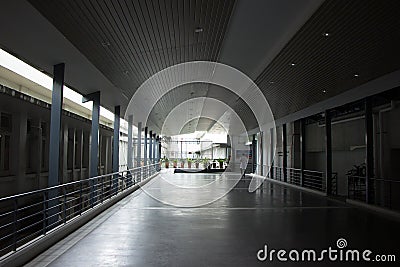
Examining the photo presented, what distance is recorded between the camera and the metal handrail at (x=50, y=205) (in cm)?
583

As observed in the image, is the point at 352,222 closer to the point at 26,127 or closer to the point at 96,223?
the point at 96,223

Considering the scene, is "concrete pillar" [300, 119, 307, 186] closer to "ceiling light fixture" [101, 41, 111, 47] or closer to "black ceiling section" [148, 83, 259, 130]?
"black ceiling section" [148, 83, 259, 130]

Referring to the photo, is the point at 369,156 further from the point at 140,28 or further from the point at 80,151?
the point at 80,151

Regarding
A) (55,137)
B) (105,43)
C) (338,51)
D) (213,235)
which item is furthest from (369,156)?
(55,137)

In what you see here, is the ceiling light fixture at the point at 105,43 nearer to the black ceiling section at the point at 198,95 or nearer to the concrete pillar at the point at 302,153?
the black ceiling section at the point at 198,95

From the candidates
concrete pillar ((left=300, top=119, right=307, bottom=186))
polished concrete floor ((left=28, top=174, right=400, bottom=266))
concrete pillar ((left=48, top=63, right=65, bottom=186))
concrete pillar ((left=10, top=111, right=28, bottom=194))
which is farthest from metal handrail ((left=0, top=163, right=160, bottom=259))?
concrete pillar ((left=300, top=119, right=307, bottom=186))

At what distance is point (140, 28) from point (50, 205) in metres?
3.59

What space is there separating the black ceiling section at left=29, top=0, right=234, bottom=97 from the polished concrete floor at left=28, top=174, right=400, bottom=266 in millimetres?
3241

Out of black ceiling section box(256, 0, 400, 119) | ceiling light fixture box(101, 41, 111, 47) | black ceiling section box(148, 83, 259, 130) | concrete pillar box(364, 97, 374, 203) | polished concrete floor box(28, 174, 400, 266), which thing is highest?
black ceiling section box(148, 83, 259, 130)

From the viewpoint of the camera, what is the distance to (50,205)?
7184 millimetres

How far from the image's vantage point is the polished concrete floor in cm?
495

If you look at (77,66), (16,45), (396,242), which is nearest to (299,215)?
(396,242)

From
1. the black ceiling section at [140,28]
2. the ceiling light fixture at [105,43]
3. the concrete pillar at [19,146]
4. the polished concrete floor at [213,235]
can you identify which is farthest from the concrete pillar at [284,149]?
the ceiling light fixture at [105,43]

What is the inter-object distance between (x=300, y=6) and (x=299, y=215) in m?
4.86
